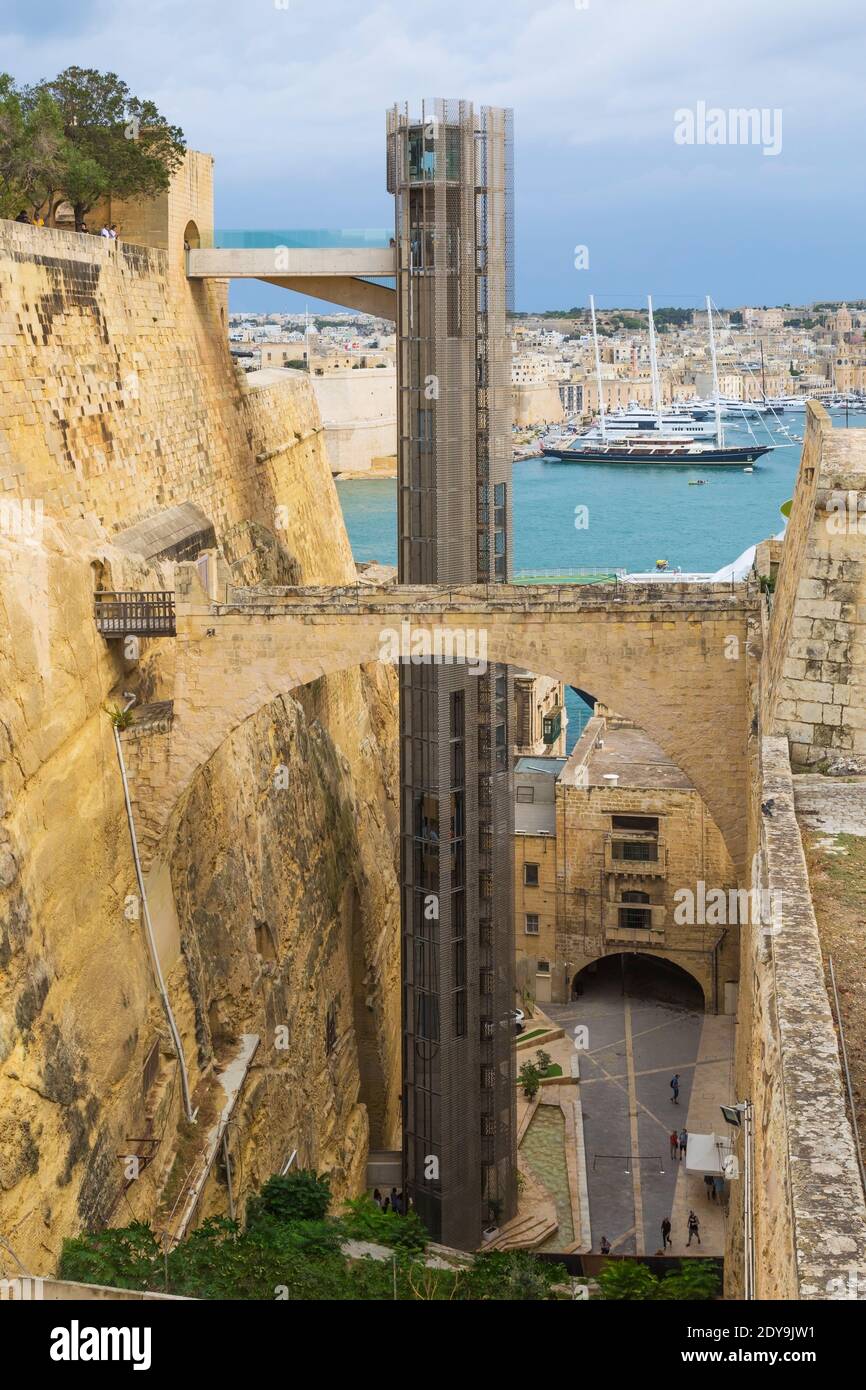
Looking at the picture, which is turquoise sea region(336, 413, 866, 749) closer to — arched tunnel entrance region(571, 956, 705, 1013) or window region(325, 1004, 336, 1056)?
arched tunnel entrance region(571, 956, 705, 1013)

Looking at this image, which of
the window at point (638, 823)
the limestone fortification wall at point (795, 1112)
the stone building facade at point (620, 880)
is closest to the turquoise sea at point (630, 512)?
the stone building facade at point (620, 880)

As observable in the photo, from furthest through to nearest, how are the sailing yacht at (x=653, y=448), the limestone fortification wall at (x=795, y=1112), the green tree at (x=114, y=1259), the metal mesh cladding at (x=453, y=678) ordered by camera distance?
the sailing yacht at (x=653, y=448) → the metal mesh cladding at (x=453, y=678) → the green tree at (x=114, y=1259) → the limestone fortification wall at (x=795, y=1112)

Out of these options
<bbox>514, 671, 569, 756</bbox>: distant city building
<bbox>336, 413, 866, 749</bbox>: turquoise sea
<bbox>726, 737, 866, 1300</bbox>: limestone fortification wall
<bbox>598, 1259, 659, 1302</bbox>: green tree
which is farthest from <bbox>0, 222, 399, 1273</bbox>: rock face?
<bbox>336, 413, 866, 749</bbox>: turquoise sea

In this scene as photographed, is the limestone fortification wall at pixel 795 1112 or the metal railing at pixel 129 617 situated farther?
the metal railing at pixel 129 617

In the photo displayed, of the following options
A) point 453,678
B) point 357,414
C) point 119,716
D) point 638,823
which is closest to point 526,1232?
point 453,678

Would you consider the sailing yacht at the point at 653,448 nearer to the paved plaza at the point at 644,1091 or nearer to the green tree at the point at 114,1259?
the paved plaza at the point at 644,1091

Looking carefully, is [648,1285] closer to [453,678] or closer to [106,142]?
[453,678]
